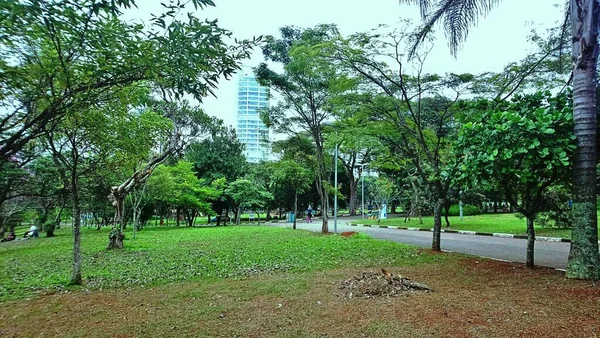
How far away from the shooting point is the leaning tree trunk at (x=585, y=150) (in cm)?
511

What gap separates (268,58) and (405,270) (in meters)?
10.5

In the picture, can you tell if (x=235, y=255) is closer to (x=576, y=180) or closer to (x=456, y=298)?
(x=456, y=298)

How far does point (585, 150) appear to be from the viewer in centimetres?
515

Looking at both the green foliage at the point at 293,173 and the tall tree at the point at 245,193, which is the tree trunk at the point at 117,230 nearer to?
the green foliage at the point at 293,173

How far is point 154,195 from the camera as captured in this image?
20875mm

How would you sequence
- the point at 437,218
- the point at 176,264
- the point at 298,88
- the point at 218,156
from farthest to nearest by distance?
the point at 218,156
the point at 298,88
the point at 437,218
the point at 176,264

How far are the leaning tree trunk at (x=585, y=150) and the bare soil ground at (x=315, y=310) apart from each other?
0.39 m

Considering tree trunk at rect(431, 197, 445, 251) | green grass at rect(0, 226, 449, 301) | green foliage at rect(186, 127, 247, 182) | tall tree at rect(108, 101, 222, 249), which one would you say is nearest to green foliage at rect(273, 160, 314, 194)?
tall tree at rect(108, 101, 222, 249)

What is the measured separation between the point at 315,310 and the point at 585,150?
4.45m

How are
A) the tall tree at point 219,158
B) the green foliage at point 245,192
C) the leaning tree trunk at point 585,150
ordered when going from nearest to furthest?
1. the leaning tree trunk at point 585,150
2. the green foliage at point 245,192
3. the tall tree at point 219,158

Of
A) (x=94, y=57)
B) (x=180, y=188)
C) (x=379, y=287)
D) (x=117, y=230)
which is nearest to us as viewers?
(x=94, y=57)

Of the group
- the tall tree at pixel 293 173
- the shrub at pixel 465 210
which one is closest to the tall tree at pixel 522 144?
the tall tree at pixel 293 173

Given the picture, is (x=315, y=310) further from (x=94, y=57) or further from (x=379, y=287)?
(x=94, y=57)

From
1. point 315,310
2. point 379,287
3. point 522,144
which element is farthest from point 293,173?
point 315,310
